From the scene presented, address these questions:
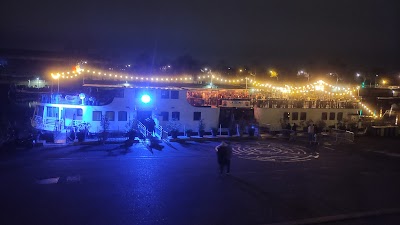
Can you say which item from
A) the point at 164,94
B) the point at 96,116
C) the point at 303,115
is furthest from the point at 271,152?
the point at 303,115

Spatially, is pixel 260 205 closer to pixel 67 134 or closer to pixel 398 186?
pixel 398 186

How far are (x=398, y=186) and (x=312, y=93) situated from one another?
32.0 meters

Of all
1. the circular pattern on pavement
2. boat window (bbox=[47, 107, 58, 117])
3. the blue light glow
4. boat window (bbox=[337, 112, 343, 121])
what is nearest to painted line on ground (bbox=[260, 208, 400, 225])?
the circular pattern on pavement

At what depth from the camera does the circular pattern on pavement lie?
2047cm

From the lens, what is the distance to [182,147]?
24.2 m

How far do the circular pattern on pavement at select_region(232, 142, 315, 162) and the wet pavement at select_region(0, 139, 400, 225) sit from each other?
0.42 feet

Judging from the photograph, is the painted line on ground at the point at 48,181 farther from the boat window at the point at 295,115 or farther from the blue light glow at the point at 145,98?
the boat window at the point at 295,115

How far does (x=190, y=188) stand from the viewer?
1284 centimetres

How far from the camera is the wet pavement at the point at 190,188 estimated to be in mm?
9797

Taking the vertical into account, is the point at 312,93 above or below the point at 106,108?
above

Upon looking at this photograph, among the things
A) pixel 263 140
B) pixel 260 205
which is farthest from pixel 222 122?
pixel 260 205

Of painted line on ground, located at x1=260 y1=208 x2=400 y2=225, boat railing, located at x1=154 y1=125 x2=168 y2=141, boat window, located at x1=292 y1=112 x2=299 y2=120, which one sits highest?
boat window, located at x1=292 y1=112 x2=299 y2=120

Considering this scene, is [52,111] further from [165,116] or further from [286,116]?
[286,116]

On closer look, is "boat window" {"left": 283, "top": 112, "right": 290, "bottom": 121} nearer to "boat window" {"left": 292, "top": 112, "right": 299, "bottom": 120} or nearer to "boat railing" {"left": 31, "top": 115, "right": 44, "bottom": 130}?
"boat window" {"left": 292, "top": 112, "right": 299, "bottom": 120}
